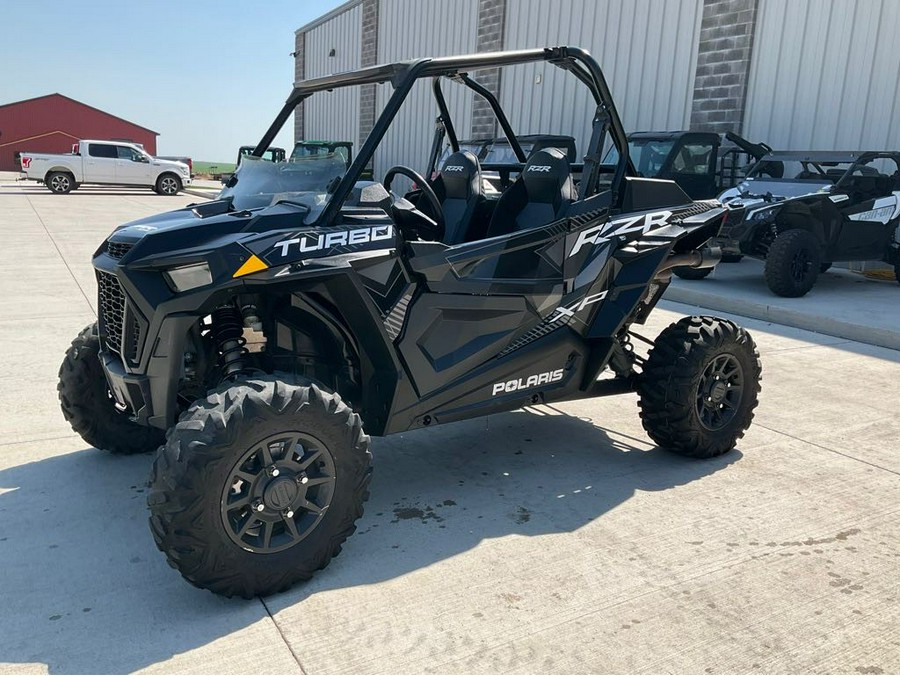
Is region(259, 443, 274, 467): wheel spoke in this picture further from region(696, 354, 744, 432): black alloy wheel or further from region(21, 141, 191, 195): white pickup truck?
region(21, 141, 191, 195): white pickup truck

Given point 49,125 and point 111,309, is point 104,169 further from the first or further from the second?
point 111,309

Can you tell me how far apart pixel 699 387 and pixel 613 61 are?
1292 cm

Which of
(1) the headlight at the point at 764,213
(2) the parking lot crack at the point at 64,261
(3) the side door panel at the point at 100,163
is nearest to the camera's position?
(2) the parking lot crack at the point at 64,261

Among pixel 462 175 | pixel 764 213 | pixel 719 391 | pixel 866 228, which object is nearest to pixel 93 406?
pixel 462 175

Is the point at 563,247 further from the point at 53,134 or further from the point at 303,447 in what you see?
the point at 53,134

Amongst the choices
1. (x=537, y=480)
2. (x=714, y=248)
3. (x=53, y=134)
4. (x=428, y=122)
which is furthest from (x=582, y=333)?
(x=53, y=134)

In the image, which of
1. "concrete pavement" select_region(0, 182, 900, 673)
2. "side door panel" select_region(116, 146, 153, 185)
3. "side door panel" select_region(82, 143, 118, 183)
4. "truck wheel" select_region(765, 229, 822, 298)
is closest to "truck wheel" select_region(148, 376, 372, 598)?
"concrete pavement" select_region(0, 182, 900, 673)

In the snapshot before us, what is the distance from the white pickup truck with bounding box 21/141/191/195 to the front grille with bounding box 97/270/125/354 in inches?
1031

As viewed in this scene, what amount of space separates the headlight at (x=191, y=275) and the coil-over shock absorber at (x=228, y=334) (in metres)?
0.41

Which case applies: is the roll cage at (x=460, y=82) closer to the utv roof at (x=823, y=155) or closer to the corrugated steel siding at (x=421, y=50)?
the utv roof at (x=823, y=155)

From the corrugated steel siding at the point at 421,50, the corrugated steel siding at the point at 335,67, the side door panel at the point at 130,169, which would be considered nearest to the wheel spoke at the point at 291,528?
the corrugated steel siding at the point at 421,50

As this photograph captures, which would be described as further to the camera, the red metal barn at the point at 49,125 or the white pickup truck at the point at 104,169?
the red metal barn at the point at 49,125

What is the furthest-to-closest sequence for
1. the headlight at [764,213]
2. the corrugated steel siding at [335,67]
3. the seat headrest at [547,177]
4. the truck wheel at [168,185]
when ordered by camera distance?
the truck wheel at [168,185] → the corrugated steel siding at [335,67] → the headlight at [764,213] → the seat headrest at [547,177]

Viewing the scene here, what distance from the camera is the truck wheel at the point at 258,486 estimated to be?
2.67m
